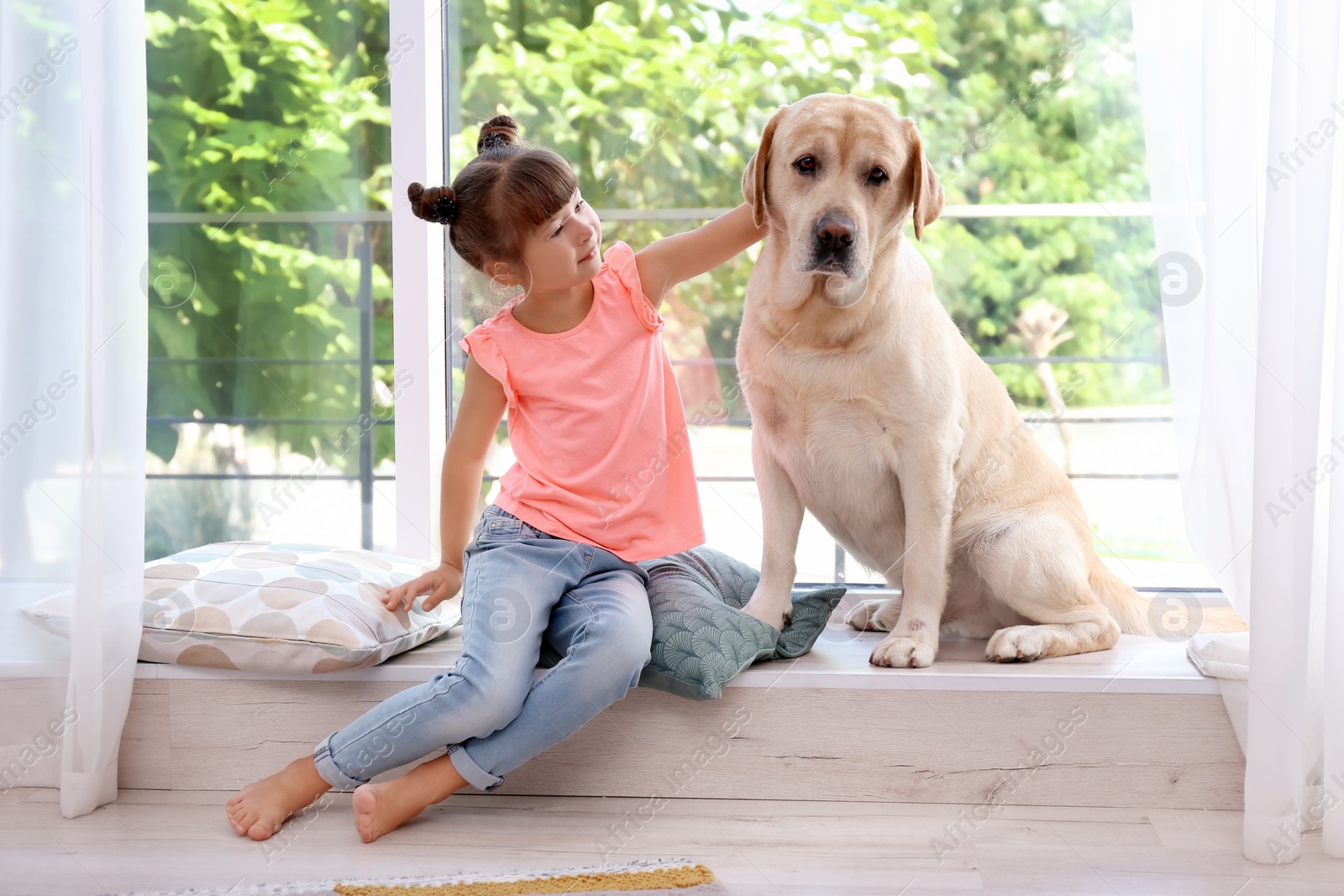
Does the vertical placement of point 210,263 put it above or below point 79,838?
above

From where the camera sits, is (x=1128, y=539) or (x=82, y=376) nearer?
(x=82, y=376)

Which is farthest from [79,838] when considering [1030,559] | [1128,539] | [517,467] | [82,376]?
[1128,539]

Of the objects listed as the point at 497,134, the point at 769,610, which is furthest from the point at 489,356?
the point at 769,610

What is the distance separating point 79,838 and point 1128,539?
2.20 meters

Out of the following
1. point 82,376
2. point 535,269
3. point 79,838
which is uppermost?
point 535,269

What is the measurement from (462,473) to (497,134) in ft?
1.90

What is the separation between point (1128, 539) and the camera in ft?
7.87

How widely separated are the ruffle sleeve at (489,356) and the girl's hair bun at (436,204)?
0.62 feet

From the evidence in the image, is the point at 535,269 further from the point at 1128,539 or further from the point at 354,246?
the point at 1128,539

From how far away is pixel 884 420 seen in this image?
166cm

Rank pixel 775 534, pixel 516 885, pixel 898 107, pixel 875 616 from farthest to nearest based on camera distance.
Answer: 1. pixel 898 107
2. pixel 875 616
3. pixel 775 534
4. pixel 516 885

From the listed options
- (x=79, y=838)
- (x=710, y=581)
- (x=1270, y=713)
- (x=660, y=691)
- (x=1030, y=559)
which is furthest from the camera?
(x=710, y=581)

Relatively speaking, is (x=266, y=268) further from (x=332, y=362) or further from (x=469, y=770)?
(x=469, y=770)

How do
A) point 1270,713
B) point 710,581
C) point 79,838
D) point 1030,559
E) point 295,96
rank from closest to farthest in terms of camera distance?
point 1270,713 < point 79,838 < point 1030,559 < point 710,581 < point 295,96
